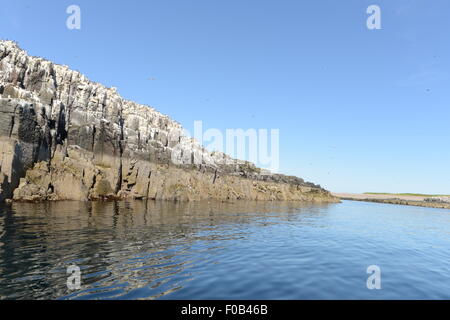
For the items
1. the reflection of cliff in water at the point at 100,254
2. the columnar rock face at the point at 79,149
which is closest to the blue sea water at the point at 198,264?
the reflection of cliff in water at the point at 100,254

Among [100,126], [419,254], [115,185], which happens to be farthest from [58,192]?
[419,254]

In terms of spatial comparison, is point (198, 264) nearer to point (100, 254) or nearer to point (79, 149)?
point (100, 254)

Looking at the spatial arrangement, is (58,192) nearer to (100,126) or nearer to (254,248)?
(100,126)

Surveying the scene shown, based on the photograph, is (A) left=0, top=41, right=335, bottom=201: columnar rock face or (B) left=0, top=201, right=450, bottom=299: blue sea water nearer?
(B) left=0, top=201, right=450, bottom=299: blue sea water

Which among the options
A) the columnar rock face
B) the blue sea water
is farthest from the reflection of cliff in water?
the columnar rock face

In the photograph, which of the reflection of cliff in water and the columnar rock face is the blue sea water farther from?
the columnar rock face

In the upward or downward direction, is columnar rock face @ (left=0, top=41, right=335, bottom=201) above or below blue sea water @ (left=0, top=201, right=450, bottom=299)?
above

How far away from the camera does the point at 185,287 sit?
37.6 feet

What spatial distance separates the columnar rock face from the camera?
4225cm

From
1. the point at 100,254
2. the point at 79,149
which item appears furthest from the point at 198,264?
the point at 79,149

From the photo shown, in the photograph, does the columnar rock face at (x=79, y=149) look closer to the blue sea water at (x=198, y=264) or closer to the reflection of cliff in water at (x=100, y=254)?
the reflection of cliff in water at (x=100, y=254)

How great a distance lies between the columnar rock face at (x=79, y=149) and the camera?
4225 cm
